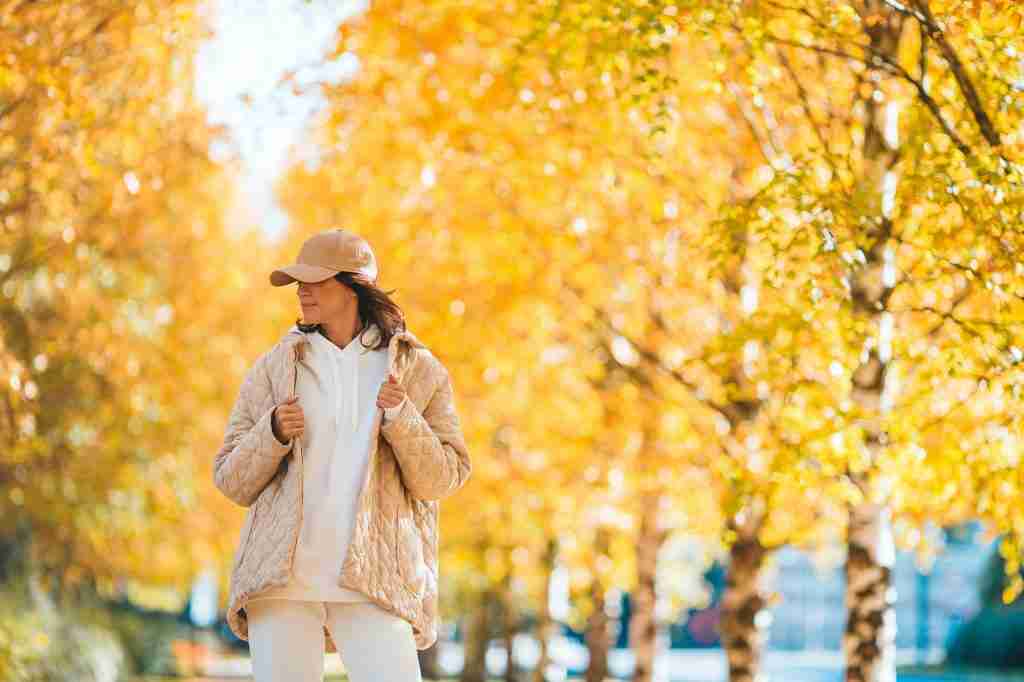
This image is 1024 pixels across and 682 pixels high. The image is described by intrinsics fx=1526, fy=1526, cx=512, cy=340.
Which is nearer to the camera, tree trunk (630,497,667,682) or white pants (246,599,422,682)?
white pants (246,599,422,682)

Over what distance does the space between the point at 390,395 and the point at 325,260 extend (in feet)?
1.45

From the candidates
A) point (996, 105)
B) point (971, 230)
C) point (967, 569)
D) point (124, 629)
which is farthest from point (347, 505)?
point (967, 569)

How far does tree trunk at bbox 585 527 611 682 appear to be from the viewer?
17.6m

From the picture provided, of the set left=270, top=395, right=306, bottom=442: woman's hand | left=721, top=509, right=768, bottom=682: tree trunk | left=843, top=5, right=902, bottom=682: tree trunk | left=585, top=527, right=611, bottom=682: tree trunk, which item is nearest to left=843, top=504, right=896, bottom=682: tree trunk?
left=843, top=5, right=902, bottom=682: tree trunk

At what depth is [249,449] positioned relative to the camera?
4.28 m

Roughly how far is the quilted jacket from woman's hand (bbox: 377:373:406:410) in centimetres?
4

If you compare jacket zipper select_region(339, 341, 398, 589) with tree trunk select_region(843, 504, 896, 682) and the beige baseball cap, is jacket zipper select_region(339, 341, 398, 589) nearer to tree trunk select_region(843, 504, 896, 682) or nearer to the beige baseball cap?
the beige baseball cap

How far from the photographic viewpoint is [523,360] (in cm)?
1382

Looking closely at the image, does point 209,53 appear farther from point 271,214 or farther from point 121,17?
point 271,214

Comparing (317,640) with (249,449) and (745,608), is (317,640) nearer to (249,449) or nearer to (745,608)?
(249,449)

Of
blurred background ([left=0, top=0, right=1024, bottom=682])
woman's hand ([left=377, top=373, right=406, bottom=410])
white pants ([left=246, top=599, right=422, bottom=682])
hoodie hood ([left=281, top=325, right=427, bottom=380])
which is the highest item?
blurred background ([left=0, top=0, right=1024, bottom=682])

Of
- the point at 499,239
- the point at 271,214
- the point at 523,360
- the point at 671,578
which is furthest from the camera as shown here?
the point at 271,214

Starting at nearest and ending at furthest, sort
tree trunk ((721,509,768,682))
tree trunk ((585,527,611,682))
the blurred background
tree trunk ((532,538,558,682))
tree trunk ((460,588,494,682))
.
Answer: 1. the blurred background
2. tree trunk ((721,509,768,682))
3. tree trunk ((585,527,611,682))
4. tree trunk ((532,538,558,682))
5. tree trunk ((460,588,494,682))

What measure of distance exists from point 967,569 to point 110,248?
166 ft
